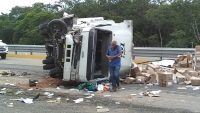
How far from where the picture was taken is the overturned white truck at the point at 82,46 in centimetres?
977

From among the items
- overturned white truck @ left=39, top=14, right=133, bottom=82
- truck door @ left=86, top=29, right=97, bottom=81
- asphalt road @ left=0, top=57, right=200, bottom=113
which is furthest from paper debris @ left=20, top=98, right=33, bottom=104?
truck door @ left=86, top=29, right=97, bottom=81

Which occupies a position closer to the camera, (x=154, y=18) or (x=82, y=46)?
(x=82, y=46)

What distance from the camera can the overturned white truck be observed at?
9.77 meters

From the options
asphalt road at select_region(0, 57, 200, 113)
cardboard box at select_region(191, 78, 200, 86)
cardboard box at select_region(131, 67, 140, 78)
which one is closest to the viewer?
asphalt road at select_region(0, 57, 200, 113)

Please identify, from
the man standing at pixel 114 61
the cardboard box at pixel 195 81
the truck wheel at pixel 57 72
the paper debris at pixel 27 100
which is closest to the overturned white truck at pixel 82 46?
the truck wheel at pixel 57 72

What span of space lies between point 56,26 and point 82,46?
1.59 metres

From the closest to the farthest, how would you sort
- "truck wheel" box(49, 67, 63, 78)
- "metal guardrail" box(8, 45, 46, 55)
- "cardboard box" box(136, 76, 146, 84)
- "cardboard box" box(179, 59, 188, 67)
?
1. "truck wheel" box(49, 67, 63, 78)
2. "cardboard box" box(136, 76, 146, 84)
3. "cardboard box" box(179, 59, 188, 67)
4. "metal guardrail" box(8, 45, 46, 55)

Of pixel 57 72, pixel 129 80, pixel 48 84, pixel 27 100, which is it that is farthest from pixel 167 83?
pixel 27 100

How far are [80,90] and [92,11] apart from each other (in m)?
32.8

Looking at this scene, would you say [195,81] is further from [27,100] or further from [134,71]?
[27,100]

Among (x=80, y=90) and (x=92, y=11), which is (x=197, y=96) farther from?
(x=92, y=11)

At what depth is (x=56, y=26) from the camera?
428 inches

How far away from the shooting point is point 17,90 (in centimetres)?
966

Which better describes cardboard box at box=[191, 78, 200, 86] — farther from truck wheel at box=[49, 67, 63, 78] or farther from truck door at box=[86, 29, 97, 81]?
truck wheel at box=[49, 67, 63, 78]
